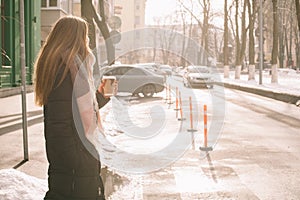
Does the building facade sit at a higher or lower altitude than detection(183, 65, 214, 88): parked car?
higher

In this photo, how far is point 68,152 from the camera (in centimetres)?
280

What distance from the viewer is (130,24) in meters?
130

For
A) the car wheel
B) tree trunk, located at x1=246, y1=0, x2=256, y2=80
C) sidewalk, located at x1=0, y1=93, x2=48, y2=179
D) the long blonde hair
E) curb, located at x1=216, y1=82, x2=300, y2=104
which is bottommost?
sidewalk, located at x1=0, y1=93, x2=48, y2=179


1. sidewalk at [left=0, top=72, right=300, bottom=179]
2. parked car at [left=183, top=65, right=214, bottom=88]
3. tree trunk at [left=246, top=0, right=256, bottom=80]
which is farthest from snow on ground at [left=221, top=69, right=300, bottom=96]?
sidewalk at [left=0, top=72, right=300, bottom=179]

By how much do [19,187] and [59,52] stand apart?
2.56 m

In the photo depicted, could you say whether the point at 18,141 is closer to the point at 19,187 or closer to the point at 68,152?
the point at 19,187

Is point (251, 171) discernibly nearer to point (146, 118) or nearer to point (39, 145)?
point (39, 145)

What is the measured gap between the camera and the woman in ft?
9.19

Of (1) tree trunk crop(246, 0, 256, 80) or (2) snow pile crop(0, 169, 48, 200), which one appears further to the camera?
(1) tree trunk crop(246, 0, 256, 80)

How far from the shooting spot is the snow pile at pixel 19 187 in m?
4.74

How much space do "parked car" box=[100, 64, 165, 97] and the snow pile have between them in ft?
69.6

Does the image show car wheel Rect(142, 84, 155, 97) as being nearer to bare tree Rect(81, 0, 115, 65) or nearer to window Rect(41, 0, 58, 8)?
bare tree Rect(81, 0, 115, 65)

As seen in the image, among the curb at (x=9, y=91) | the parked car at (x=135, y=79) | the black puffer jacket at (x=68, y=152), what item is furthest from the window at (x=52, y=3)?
the black puffer jacket at (x=68, y=152)

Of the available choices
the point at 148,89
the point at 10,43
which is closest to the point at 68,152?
the point at 10,43
